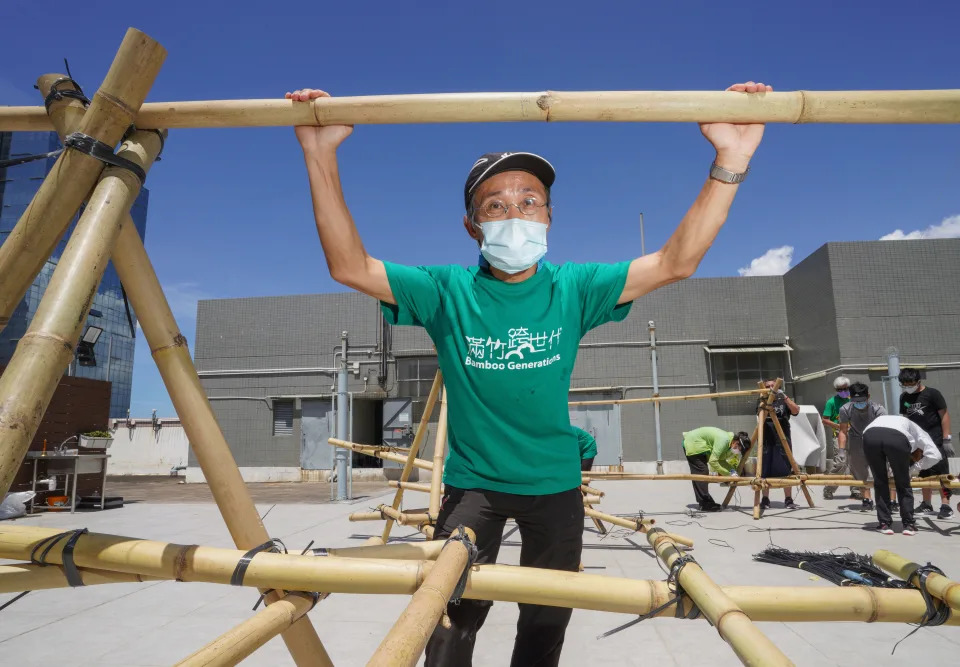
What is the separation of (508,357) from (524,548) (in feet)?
2.03

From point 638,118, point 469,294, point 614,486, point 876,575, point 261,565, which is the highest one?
point 638,118

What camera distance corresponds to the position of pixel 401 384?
1634 cm

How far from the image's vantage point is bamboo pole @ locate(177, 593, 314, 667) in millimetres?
1231

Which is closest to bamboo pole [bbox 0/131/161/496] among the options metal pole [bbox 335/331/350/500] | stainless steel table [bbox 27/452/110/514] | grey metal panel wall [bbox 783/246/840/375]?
metal pole [bbox 335/331/350/500]

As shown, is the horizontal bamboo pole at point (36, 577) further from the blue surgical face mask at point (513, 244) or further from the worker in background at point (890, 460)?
the worker in background at point (890, 460)

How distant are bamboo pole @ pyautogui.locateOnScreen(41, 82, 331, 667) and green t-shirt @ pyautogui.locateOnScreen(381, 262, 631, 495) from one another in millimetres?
631

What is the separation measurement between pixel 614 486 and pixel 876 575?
10.8 m

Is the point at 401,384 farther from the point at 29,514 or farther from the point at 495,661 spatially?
the point at 495,661

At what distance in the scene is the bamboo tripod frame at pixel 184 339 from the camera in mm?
1491

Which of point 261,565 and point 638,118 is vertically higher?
point 638,118

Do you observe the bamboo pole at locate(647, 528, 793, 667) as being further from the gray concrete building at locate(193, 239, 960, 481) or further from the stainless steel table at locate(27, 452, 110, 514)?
the gray concrete building at locate(193, 239, 960, 481)

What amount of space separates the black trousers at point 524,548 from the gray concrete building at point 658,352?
1175 cm

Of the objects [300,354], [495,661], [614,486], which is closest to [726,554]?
[495,661]

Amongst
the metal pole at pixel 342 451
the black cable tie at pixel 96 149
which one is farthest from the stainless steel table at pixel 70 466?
the black cable tie at pixel 96 149
